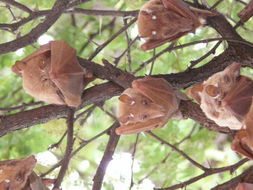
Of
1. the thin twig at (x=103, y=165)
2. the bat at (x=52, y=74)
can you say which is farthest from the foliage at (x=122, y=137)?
the bat at (x=52, y=74)

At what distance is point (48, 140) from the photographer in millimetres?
1230

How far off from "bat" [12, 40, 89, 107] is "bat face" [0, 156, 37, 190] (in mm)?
67

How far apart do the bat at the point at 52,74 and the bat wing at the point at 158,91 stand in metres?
0.07

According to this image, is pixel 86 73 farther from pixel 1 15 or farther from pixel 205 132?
pixel 205 132

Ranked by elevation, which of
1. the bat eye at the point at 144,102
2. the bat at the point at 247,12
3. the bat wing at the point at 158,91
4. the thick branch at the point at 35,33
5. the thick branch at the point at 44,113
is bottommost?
the thick branch at the point at 44,113

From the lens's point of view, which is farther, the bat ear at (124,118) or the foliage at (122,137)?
the foliage at (122,137)

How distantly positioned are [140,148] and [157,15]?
73 centimetres

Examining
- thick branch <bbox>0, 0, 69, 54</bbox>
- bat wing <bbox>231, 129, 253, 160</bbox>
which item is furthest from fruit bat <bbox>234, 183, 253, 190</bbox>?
thick branch <bbox>0, 0, 69, 54</bbox>

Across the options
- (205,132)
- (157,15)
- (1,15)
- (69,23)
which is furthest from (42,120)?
(69,23)

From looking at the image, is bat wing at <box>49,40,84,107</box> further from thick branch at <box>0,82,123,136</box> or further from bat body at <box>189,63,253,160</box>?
bat body at <box>189,63,253,160</box>

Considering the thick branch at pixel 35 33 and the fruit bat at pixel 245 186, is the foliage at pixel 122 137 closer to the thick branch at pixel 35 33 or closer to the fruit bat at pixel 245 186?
the thick branch at pixel 35 33

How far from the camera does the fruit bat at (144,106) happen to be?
482mm

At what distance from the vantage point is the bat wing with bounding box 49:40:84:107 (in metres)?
0.51

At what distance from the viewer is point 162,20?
52 cm
